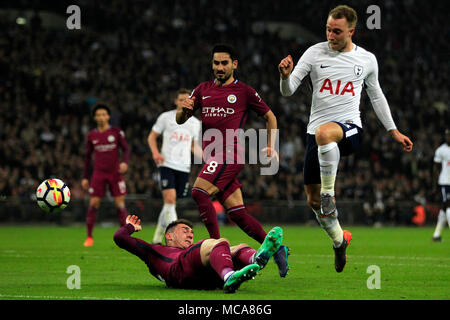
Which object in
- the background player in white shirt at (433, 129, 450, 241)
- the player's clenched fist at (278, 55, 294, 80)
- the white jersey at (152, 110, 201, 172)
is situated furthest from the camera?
the background player in white shirt at (433, 129, 450, 241)

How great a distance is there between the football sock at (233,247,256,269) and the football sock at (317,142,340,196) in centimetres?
120

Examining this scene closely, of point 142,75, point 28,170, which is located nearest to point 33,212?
point 28,170

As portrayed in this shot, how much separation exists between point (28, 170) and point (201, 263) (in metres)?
17.4

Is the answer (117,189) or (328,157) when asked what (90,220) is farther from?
(328,157)

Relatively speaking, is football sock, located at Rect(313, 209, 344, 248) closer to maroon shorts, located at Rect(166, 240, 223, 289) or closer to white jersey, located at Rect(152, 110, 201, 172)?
maroon shorts, located at Rect(166, 240, 223, 289)

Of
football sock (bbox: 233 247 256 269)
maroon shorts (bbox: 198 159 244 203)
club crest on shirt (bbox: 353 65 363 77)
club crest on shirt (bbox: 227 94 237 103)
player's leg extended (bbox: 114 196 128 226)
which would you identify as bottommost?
player's leg extended (bbox: 114 196 128 226)

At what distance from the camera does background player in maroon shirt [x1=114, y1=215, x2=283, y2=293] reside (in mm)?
6551

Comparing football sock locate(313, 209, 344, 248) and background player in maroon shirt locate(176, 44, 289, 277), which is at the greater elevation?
background player in maroon shirt locate(176, 44, 289, 277)

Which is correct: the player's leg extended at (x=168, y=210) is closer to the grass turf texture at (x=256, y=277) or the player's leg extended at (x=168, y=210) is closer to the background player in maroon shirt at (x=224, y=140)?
the grass turf texture at (x=256, y=277)

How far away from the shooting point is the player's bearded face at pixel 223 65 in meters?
8.73

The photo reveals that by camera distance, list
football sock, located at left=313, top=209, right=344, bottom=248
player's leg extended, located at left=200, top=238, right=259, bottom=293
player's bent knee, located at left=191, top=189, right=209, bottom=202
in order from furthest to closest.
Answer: player's bent knee, located at left=191, top=189, right=209, bottom=202
football sock, located at left=313, top=209, right=344, bottom=248
player's leg extended, located at left=200, top=238, right=259, bottom=293

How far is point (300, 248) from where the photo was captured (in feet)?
46.3

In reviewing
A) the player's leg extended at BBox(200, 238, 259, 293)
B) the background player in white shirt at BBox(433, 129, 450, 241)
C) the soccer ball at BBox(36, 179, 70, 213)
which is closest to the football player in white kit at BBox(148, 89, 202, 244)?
the soccer ball at BBox(36, 179, 70, 213)

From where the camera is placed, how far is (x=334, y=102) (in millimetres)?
8234
